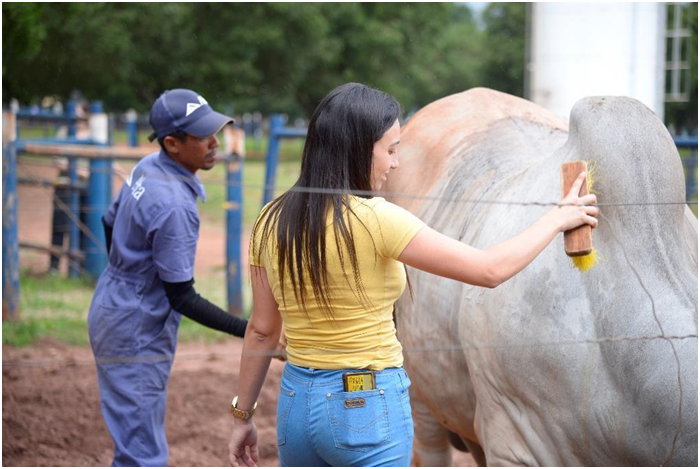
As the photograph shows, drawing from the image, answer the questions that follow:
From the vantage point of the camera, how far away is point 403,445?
86.8 inches

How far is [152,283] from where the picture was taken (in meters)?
3.15

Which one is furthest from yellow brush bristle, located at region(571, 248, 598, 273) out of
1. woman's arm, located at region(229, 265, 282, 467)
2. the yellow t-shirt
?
woman's arm, located at region(229, 265, 282, 467)

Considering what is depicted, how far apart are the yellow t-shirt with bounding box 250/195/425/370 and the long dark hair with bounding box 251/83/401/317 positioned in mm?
15

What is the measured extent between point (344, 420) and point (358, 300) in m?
0.28

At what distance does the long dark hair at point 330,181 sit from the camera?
2.12 m

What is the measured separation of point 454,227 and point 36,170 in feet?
36.0

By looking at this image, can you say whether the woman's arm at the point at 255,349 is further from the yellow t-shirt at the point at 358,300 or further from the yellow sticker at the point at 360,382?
the yellow sticker at the point at 360,382

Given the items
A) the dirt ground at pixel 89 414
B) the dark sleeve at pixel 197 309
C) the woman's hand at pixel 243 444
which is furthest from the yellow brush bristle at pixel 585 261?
the dirt ground at pixel 89 414

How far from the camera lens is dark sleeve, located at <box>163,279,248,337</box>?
306 centimetres

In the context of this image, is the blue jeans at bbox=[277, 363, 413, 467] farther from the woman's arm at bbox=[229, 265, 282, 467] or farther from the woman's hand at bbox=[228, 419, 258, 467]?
the woman's hand at bbox=[228, 419, 258, 467]

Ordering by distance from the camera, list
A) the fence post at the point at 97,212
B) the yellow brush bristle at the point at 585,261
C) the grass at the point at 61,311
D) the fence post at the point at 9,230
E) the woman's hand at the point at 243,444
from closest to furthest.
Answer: the yellow brush bristle at the point at 585,261 → the woman's hand at the point at 243,444 → the grass at the point at 61,311 → the fence post at the point at 9,230 → the fence post at the point at 97,212

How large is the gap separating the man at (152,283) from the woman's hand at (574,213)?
4.37ft

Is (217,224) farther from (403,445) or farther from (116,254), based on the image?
(403,445)

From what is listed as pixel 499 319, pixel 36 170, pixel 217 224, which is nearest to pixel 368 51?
pixel 217 224
